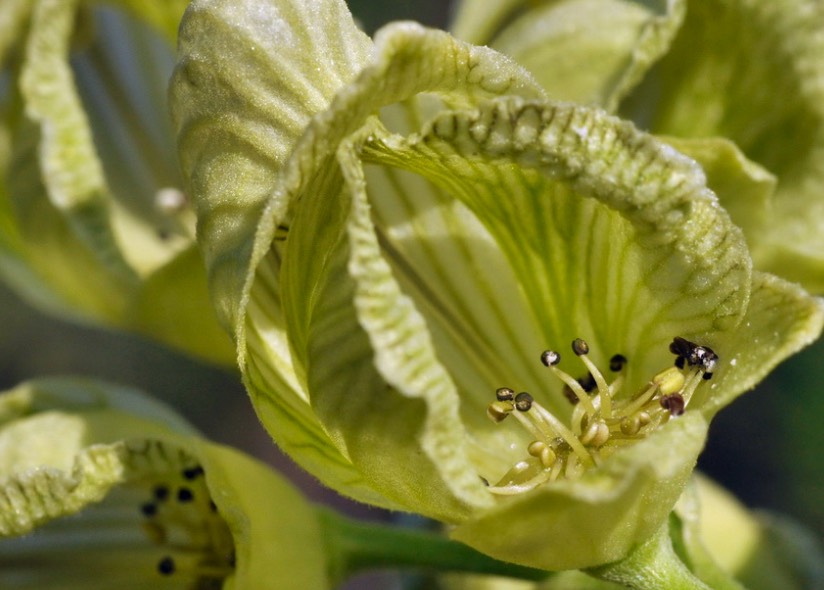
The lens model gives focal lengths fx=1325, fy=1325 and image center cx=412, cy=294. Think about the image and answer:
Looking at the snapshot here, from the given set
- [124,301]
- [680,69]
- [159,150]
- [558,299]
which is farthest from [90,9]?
[558,299]

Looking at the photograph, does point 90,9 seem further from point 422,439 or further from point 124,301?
point 422,439

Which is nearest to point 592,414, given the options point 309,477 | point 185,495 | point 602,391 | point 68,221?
point 602,391

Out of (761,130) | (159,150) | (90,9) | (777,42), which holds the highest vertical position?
(777,42)

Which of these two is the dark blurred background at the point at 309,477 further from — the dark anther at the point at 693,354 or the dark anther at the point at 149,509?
the dark anther at the point at 693,354

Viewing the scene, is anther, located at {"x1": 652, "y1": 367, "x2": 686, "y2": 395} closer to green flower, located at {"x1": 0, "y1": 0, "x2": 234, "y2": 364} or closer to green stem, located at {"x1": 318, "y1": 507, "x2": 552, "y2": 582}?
green stem, located at {"x1": 318, "y1": 507, "x2": 552, "y2": 582}

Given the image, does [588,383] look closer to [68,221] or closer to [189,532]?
[189,532]

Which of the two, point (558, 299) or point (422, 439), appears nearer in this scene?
point (422, 439)
